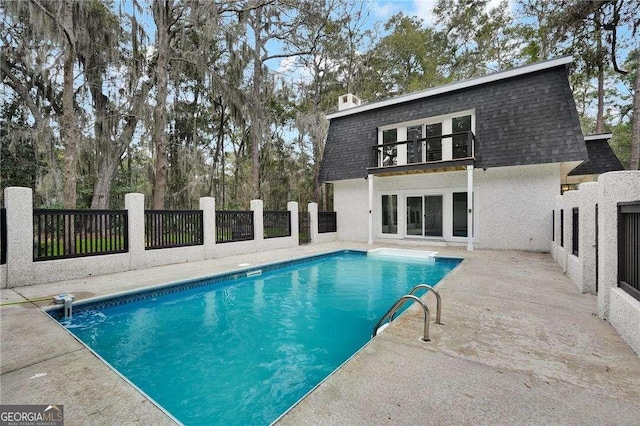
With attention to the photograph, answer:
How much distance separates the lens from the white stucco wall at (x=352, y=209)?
12.5 m

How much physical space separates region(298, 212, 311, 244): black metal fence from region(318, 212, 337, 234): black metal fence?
0.57 m

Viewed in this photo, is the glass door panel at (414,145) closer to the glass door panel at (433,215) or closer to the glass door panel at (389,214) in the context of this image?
the glass door panel at (433,215)

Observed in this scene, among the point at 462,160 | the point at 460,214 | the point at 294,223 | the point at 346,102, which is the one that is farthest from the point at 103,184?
the point at 460,214

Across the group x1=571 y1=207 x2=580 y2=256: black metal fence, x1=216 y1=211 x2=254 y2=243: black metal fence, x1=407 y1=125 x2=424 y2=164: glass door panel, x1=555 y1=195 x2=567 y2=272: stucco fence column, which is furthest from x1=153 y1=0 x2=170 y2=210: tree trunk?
x1=555 y1=195 x2=567 y2=272: stucco fence column

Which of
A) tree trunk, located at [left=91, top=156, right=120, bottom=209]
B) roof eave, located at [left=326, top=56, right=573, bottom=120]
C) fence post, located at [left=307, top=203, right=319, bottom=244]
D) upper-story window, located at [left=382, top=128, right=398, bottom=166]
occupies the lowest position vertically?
fence post, located at [left=307, top=203, right=319, bottom=244]

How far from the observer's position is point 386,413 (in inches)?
66.7

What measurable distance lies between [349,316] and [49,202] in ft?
41.1

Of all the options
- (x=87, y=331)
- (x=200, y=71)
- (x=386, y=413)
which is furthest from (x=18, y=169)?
(x=386, y=413)

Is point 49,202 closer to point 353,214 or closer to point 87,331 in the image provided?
point 87,331

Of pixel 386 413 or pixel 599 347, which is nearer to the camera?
pixel 386 413

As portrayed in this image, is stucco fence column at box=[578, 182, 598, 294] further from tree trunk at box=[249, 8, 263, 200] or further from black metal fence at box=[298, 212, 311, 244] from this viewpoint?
tree trunk at box=[249, 8, 263, 200]

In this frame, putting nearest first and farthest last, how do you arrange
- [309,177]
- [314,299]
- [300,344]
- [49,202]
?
[300,344], [314,299], [49,202], [309,177]

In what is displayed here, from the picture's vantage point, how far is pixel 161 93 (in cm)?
979

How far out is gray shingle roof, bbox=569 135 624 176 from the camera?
416 inches
